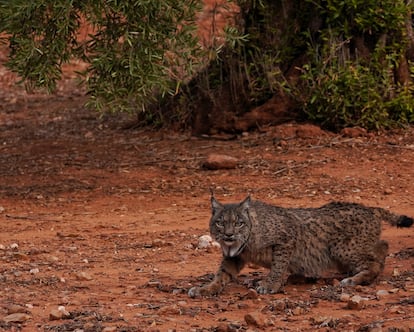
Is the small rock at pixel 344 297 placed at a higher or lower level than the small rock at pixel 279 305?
higher

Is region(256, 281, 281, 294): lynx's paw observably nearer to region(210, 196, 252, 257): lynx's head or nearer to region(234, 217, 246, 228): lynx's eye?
region(210, 196, 252, 257): lynx's head

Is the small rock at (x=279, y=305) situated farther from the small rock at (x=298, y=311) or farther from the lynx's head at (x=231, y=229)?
the lynx's head at (x=231, y=229)

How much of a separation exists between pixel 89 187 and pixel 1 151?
272cm

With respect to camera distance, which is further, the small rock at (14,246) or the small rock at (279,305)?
the small rock at (14,246)

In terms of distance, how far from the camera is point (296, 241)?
7973 millimetres

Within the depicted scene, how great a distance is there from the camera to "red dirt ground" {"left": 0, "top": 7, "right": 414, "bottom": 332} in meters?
6.97

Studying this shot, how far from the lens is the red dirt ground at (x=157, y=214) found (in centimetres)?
697

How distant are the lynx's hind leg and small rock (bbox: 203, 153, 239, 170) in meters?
4.82

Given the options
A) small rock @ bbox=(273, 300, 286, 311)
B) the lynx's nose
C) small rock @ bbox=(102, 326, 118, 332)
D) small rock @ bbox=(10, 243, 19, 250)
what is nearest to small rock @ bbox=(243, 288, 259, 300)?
small rock @ bbox=(273, 300, 286, 311)

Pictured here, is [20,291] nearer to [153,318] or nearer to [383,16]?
[153,318]

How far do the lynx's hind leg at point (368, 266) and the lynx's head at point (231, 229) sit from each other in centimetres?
85

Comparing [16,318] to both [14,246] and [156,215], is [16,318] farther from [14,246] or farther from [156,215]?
[156,215]

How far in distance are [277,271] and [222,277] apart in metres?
0.42

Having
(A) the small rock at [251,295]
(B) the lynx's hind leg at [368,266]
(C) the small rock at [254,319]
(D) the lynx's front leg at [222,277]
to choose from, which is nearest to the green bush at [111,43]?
(D) the lynx's front leg at [222,277]
